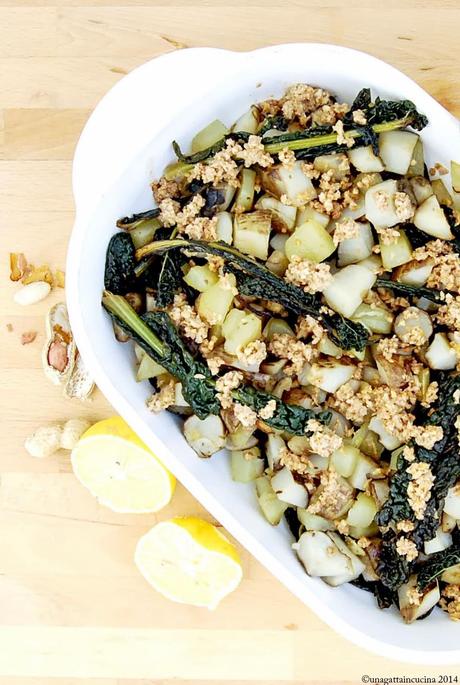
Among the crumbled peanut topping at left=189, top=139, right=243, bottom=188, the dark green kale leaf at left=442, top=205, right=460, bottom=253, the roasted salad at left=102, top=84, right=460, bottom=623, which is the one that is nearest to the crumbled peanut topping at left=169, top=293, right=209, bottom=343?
the roasted salad at left=102, top=84, right=460, bottom=623

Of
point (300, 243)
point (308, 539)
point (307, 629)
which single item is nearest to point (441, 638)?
point (308, 539)

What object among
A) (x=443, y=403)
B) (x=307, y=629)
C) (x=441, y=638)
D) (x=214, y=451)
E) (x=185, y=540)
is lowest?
(x=307, y=629)

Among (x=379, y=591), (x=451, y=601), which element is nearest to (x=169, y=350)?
(x=379, y=591)

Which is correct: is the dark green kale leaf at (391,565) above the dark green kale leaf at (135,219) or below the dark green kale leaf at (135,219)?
below

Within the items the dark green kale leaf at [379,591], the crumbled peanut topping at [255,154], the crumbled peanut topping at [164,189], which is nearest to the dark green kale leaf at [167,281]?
the crumbled peanut topping at [164,189]

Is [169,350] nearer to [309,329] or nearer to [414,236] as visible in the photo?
[309,329]

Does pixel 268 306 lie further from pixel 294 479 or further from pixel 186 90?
pixel 186 90

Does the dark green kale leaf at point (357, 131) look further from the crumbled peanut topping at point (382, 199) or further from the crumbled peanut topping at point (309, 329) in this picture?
the crumbled peanut topping at point (309, 329)
